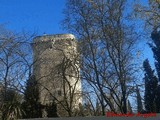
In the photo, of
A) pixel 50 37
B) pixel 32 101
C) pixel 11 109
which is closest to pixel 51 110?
pixel 32 101

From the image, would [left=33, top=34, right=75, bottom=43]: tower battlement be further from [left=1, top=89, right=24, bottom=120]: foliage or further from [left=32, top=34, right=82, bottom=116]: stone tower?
[left=1, top=89, right=24, bottom=120]: foliage

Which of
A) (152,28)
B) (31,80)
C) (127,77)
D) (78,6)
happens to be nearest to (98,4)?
(78,6)

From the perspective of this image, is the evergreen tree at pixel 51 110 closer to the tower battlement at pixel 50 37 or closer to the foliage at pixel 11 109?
the foliage at pixel 11 109

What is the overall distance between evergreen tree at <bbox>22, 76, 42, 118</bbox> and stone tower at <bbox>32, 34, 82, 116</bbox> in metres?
1.55

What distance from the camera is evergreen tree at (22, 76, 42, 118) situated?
2772 cm

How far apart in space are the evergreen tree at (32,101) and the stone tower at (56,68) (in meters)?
1.55

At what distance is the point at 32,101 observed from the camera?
93.6 feet

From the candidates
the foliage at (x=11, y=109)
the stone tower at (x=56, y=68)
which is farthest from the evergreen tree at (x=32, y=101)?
the stone tower at (x=56, y=68)

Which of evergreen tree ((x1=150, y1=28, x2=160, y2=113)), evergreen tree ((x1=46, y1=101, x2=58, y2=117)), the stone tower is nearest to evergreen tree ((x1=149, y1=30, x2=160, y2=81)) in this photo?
evergreen tree ((x1=150, y1=28, x2=160, y2=113))

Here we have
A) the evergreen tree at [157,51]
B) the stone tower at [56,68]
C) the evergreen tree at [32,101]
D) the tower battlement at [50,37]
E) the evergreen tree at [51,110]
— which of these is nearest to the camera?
the evergreen tree at [157,51]

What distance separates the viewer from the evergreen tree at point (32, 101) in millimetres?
27719

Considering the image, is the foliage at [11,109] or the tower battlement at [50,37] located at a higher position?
the tower battlement at [50,37]

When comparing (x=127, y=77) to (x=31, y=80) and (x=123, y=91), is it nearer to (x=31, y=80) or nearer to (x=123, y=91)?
(x=123, y=91)

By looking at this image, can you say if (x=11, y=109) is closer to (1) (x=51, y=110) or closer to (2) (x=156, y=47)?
(1) (x=51, y=110)
